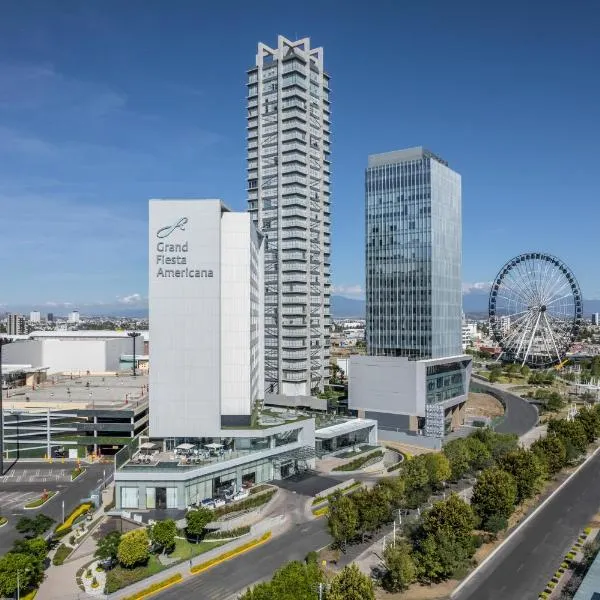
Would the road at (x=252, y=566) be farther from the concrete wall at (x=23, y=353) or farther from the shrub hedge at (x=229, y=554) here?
the concrete wall at (x=23, y=353)

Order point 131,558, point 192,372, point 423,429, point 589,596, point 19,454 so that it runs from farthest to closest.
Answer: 1. point 423,429
2. point 19,454
3. point 192,372
4. point 131,558
5. point 589,596

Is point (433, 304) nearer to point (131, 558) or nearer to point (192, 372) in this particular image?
point (192, 372)

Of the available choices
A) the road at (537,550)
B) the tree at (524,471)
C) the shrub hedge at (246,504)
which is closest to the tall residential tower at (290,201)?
the shrub hedge at (246,504)

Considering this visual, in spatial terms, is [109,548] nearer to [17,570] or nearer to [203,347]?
[17,570]

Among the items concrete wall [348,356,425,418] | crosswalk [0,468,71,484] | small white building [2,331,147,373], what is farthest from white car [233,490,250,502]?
small white building [2,331,147,373]

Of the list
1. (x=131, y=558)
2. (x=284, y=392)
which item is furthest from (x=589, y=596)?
(x=284, y=392)

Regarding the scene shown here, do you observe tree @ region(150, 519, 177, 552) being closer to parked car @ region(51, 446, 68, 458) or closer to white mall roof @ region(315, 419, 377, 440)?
white mall roof @ region(315, 419, 377, 440)

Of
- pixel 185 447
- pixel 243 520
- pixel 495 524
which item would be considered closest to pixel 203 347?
pixel 185 447
